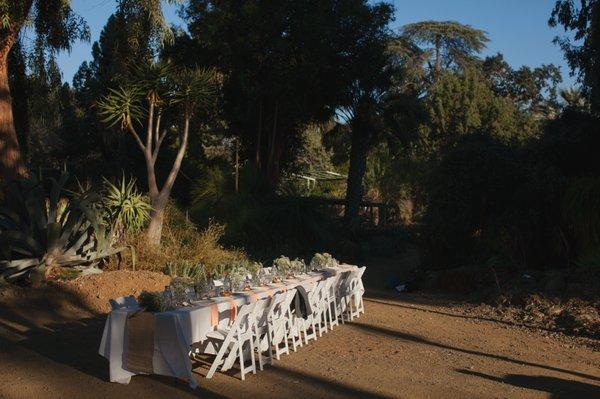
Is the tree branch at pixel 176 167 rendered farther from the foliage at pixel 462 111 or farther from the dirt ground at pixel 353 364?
the foliage at pixel 462 111

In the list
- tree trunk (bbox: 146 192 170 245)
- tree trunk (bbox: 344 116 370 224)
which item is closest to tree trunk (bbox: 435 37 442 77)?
tree trunk (bbox: 344 116 370 224)

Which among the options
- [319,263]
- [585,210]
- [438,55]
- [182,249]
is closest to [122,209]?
[182,249]

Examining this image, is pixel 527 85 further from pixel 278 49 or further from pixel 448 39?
pixel 278 49

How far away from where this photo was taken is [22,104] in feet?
56.3

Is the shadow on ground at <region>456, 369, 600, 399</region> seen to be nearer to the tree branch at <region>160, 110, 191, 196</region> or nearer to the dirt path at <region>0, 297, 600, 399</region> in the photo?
the dirt path at <region>0, 297, 600, 399</region>

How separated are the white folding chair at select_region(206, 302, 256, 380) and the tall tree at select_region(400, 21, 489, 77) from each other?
1962 inches

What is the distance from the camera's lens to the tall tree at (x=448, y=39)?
182 ft

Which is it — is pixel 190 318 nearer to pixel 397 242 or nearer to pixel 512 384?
pixel 512 384

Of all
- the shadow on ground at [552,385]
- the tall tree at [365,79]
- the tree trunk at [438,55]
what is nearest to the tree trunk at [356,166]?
the tall tree at [365,79]

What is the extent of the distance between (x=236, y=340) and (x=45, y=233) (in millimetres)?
5774

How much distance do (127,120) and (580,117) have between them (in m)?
12.1

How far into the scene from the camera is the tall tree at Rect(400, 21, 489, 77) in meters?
55.6

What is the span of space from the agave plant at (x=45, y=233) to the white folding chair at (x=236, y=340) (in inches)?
199

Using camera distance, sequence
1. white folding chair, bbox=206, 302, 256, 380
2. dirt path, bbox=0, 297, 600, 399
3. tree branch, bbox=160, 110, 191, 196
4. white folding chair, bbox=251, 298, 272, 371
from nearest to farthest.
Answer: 1. dirt path, bbox=0, 297, 600, 399
2. white folding chair, bbox=206, 302, 256, 380
3. white folding chair, bbox=251, 298, 272, 371
4. tree branch, bbox=160, 110, 191, 196
